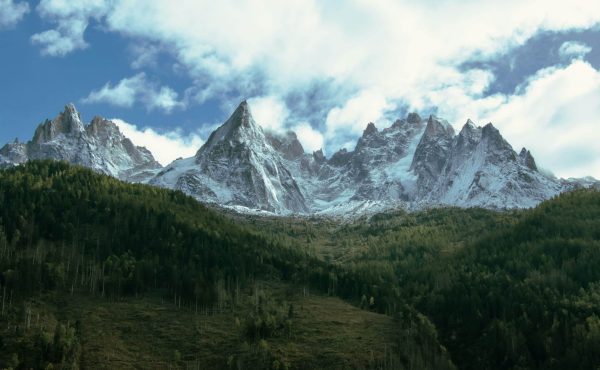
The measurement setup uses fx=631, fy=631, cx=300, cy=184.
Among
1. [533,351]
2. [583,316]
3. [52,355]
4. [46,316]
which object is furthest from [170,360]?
[583,316]

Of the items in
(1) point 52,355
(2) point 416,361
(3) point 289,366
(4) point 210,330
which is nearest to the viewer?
(1) point 52,355

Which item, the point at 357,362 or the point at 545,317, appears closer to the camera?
the point at 357,362

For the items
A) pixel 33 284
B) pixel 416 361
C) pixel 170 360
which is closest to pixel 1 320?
Answer: pixel 33 284

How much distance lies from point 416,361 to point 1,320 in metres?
113

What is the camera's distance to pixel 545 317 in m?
199

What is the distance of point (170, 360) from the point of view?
543 feet

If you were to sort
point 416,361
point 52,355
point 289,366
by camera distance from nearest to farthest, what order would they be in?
point 52,355
point 289,366
point 416,361

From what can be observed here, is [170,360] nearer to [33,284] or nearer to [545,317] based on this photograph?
[33,284]

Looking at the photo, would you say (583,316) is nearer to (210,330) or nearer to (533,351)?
(533,351)

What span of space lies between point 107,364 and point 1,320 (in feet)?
116

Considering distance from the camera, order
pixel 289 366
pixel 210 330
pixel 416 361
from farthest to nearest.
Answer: pixel 210 330 → pixel 416 361 → pixel 289 366

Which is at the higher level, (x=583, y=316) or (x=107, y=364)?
(x=583, y=316)

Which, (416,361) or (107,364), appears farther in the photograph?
(416,361)

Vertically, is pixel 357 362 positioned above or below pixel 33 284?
below
